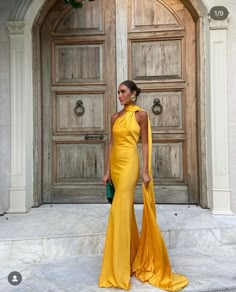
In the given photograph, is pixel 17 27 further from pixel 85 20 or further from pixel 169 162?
pixel 169 162

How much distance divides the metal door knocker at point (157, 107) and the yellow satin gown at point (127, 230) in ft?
6.06

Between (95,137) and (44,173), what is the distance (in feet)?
2.65

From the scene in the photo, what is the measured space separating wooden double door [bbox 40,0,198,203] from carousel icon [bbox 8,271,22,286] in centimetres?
178

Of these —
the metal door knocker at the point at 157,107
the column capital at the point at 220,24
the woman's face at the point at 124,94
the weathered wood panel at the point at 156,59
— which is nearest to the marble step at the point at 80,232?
the metal door knocker at the point at 157,107

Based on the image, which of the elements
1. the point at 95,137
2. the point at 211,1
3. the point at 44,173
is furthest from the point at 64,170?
the point at 211,1

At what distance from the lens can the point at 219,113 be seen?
4.00m

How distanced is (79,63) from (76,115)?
0.66 m

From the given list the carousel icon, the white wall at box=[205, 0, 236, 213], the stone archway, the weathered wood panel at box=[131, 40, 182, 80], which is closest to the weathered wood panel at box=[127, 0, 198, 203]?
the weathered wood panel at box=[131, 40, 182, 80]

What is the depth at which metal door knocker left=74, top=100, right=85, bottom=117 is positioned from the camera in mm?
4559

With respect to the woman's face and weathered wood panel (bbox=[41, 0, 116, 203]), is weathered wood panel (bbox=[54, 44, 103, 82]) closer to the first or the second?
weathered wood panel (bbox=[41, 0, 116, 203])

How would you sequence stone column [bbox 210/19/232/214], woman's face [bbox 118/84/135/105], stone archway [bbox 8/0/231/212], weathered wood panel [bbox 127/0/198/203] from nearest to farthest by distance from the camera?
woman's face [bbox 118/84/135/105] < stone column [bbox 210/19/232/214] < stone archway [bbox 8/0/231/212] < weathered wood panel [bbox 127/0/198/203]

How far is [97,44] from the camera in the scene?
178 inches

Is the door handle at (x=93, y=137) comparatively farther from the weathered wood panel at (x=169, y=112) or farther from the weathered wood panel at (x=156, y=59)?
the weathered wood panel at (x=156, y=59)

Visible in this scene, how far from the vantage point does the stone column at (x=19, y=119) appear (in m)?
4.18
